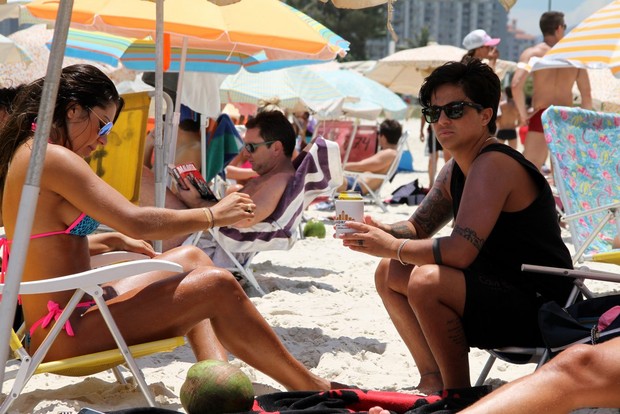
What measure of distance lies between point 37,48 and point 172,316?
537 inches


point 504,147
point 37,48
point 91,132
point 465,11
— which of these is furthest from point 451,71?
point 465,11

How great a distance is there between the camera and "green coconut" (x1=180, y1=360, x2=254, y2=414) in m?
2.67

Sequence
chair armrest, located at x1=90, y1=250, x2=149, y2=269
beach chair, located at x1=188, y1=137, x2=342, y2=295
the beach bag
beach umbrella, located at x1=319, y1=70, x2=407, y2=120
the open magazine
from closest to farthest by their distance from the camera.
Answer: the beach bag
chair armrest, located at x1=90, y1=250, x2=149, y2=269
the open magazine
beach chair, located at x1=188, y1=137, x2=342, y2=295
beach umbrella, located at x1=319, y1=70, x2=407, y2=120

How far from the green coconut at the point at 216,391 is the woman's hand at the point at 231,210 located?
0.54 m

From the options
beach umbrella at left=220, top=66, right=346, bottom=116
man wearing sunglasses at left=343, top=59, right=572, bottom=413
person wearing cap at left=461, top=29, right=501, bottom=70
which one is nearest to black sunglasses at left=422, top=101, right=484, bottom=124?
man wearing sunglasses at left=343, top=59, right=572, bottom=413

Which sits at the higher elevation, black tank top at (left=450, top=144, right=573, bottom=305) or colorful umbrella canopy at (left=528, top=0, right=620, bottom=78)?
colorful umbrella canopy at (left=528, top=0, right=620, bottom=78)

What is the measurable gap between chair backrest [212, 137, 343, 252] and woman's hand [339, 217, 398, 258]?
2.19 metres

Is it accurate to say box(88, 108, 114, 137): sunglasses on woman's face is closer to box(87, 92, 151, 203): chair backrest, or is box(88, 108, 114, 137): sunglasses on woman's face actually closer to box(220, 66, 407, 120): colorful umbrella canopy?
box(87, 92, 151, 203): chair backrest

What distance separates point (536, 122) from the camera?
7.31 meters

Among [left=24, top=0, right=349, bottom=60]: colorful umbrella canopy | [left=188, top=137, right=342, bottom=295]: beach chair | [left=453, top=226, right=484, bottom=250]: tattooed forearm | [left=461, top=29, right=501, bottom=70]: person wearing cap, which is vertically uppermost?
[left=24, top=0, right=349, bottom=60]: colorful umbrella canopy

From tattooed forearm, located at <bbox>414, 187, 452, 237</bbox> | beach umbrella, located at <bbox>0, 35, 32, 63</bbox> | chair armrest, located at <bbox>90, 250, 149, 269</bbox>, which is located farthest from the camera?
beach umbrella, located at <bbox>0, 35, 32, 63</bbox>

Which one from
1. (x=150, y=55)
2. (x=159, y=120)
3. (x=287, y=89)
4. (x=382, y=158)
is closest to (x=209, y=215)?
(x=159, y=120)

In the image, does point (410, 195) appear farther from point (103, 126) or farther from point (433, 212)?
point (103, 126)

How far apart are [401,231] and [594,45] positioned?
9.86 feet
